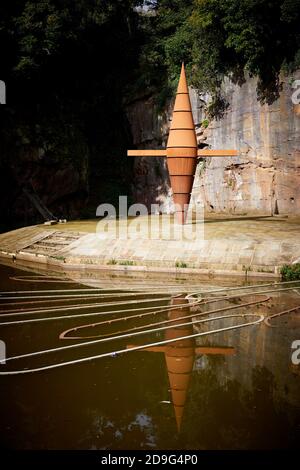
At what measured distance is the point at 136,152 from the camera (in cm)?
1742

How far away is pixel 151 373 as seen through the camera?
321 inches

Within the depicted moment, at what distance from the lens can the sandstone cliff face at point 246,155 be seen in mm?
20500

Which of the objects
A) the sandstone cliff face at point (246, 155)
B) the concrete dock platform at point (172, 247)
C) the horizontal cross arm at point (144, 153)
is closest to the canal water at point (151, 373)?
the concrete dock platform at point (172, 247)

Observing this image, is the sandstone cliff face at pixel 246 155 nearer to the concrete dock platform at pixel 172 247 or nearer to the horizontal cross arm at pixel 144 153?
the concrete dock platform at pixel 172 247

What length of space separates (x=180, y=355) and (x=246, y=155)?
49.1 ft

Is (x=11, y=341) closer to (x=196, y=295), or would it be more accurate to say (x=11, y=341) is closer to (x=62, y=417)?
(x=62, y=417)

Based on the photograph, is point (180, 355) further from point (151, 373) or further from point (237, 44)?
point (237, 44)

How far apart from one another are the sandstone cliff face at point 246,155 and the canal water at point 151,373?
8.74 metres

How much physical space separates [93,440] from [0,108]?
66.9 ft

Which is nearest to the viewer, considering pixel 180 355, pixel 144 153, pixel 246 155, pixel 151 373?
pixel 151 373

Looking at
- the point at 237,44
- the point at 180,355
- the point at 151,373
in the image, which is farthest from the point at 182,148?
the point at 151,373

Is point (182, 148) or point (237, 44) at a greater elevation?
point (237, 44)

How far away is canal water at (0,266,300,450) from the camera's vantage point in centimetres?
629

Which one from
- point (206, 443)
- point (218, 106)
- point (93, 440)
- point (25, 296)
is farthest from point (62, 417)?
point (218, 106)
